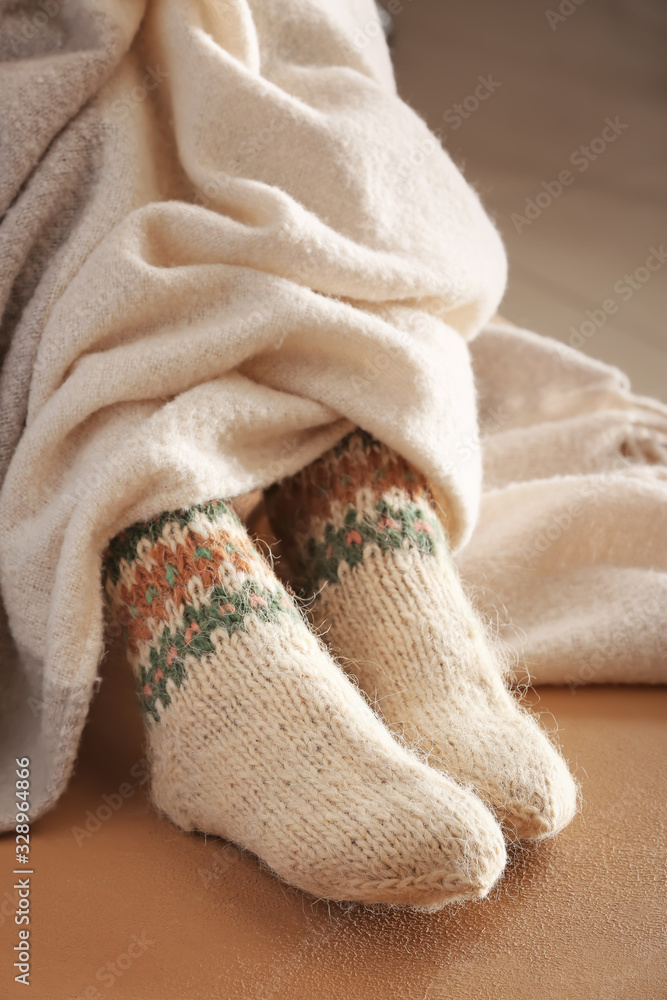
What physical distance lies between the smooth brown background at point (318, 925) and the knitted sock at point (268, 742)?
0.07ft

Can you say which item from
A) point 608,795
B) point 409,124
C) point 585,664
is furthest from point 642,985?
point 409,124

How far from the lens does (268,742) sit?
50 centimetres

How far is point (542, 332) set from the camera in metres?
1.48

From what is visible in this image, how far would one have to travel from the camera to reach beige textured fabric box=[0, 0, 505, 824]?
1.82ft

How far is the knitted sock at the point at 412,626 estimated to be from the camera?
0.50 metres

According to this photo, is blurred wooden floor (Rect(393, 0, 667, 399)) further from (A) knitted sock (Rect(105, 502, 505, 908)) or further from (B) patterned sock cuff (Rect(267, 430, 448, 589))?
(A) knitted sock (Rect(105, 502, 505, 908))

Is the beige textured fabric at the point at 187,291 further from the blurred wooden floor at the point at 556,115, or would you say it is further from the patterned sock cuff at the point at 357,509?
the blurred wooden floor at the point at 556,115

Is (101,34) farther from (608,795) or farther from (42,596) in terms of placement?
(608,795)

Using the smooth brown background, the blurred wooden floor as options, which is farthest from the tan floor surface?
the blurred wooden floor

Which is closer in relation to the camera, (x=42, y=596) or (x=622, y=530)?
(x=42, y=596)

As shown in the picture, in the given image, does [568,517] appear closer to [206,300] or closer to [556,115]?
[206,300]

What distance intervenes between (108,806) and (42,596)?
5.4 inches

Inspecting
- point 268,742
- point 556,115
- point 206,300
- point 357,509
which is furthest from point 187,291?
point 556,115

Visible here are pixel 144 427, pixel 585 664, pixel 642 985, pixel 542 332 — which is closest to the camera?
pixel 642 985
